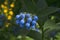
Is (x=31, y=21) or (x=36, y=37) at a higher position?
(x=31, y=21)

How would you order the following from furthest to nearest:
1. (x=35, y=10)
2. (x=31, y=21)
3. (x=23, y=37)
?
(x=31, y=21), (x=35, y=10), (x=23, y=37)

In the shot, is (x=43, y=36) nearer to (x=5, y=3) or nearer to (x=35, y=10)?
(x=35, y=10)

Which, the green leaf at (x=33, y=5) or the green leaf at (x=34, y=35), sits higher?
the green leaf at (x=33, y=5)

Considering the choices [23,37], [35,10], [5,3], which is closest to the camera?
[23,37]

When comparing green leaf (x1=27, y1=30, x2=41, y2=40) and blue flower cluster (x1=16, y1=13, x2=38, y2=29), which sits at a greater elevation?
blue flower cluster (x1=16, y1=13, x2=38, y2=29)

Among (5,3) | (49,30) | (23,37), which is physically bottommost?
(23,37)

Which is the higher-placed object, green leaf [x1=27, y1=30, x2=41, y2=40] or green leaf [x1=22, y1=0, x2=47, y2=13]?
green leaf [x1=22, y1=0, x2=47, y2=13]

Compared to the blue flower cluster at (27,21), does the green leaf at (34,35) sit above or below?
below

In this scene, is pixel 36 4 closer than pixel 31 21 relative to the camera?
Yes

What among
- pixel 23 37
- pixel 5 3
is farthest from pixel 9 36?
pixel 5 3
